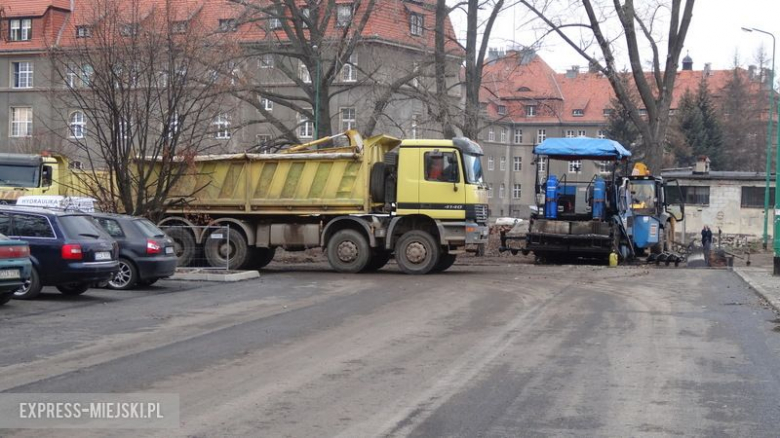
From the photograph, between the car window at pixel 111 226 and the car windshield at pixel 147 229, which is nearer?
the car window at pixel 111 226

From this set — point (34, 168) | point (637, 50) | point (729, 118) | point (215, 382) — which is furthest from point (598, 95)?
point (215, 382)

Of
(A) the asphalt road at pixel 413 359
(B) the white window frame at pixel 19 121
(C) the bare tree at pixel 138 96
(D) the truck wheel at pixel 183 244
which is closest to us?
(A) the asphalt road at pixel 413 359

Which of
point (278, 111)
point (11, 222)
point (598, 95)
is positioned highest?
point (598, 95)

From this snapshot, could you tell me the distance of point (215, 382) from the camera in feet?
31.2

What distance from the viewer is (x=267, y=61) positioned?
35.8m

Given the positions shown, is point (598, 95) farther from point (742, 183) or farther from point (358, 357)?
point (358, 357)

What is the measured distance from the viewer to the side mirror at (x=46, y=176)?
31.0 metres

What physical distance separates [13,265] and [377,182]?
11.1 meters

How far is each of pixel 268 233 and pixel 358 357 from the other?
14.2 metres

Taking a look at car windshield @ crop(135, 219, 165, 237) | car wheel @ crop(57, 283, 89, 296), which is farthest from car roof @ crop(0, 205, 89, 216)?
car windshield @ crop(135, 219, 165, 237)

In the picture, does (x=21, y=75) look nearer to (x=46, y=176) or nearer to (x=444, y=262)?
(x=46, y=176)

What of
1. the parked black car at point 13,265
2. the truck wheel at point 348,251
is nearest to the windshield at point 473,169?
the truck wheel at point 348,251

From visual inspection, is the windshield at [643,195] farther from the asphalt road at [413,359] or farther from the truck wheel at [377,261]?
the asphalt road at [413,359]

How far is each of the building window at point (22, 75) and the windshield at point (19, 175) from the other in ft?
109
